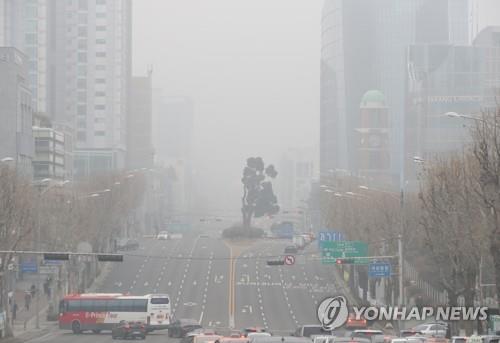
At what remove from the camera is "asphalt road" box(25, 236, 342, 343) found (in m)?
88.7

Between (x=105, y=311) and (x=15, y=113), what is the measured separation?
1953 inches

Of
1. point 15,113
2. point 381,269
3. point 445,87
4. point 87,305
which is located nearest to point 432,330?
point 381,269

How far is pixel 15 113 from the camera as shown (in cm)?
12538

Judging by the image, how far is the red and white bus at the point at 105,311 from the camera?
264 ft

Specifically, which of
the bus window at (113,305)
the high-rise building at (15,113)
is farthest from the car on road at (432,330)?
the high-rise building at (15,113)

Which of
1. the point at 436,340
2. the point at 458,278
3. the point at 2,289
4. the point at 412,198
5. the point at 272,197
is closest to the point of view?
the point at 436,340

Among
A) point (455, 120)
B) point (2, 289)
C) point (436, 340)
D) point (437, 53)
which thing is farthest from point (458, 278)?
point (437, 53)

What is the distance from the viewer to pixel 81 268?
10719 centimetres

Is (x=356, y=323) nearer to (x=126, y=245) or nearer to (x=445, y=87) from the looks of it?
(x=126, y=245)

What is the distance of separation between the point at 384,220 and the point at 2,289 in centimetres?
3155

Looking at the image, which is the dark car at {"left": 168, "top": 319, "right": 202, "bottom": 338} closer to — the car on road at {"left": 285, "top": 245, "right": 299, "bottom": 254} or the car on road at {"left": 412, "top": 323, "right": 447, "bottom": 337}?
the car on road at {"left": 412, "top": 323, "right": 447, "bottom": 337}

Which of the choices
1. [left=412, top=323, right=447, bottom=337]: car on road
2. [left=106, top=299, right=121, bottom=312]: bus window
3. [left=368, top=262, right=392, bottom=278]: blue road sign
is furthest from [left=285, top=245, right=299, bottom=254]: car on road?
[left=412, top=323, right=447, bottom=337]: car on road

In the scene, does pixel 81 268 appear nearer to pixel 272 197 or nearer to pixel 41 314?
pixel 41 314
